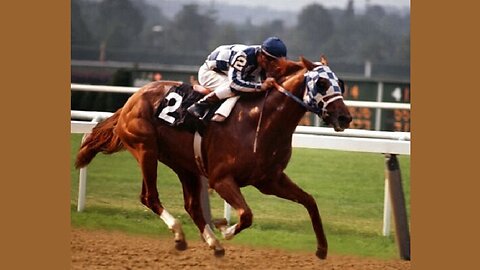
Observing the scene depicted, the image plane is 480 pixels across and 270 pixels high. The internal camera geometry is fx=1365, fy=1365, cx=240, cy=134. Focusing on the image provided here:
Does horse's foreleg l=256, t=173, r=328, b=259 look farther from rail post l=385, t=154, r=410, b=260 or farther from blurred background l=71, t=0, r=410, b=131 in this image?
blurred background l=71, t=0, r=410, b=131

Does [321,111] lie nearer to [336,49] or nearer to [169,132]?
[169,132]

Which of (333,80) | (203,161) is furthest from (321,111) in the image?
(203,161)

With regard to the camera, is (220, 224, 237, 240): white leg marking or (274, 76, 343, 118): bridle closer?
(274, 76, 343, 118): bridle

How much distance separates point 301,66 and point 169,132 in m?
0.87

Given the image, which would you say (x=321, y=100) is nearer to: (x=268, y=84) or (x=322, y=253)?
(x=268, y=84)

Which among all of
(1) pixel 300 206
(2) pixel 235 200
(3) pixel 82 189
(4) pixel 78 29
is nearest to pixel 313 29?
(4) pixel 78 29

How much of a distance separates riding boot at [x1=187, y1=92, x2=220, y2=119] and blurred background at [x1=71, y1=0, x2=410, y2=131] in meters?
1.35

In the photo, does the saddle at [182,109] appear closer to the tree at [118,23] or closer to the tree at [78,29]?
the tree at [78,29]

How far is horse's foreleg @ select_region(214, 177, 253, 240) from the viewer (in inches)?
286

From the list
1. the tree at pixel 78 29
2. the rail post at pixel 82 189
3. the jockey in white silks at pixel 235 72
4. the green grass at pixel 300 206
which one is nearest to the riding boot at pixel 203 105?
the jockey in white silks at pixel 235 72

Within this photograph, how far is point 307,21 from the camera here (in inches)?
408

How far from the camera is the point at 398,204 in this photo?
8.02m

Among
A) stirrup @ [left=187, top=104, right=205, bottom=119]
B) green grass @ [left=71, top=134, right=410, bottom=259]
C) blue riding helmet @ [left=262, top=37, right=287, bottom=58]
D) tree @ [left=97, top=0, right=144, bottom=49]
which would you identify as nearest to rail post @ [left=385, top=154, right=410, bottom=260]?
green grass @ [left=71, top=134, right=410, bottom=259]

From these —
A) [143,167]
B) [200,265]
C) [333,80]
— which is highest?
[333,80]
